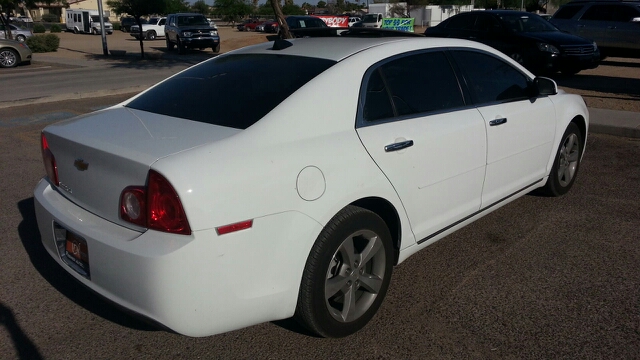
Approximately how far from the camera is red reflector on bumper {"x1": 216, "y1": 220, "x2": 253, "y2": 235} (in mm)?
2660

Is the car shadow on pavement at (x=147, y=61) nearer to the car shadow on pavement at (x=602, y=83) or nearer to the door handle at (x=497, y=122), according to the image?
the car shadow on pavement at (x=602, y=83)

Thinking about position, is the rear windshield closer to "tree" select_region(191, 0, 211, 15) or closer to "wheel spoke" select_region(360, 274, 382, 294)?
"wheel spoke" select_region(360, 274, 382, 294)

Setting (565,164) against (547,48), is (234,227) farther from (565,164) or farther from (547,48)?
(547,48)

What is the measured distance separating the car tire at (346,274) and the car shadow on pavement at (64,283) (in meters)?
0.83

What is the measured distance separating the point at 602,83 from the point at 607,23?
459 cm

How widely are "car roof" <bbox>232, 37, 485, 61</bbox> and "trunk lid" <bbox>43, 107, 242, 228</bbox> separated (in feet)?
3.13

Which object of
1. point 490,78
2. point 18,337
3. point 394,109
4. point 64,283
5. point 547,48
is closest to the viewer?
point 18,337

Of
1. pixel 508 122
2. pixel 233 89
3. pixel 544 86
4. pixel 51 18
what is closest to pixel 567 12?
pixel 544 86

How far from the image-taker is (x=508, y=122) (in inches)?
176

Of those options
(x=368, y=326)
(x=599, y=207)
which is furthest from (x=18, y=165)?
(x=599, y=207)

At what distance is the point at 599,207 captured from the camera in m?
5.51

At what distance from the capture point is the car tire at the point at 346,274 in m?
3.04

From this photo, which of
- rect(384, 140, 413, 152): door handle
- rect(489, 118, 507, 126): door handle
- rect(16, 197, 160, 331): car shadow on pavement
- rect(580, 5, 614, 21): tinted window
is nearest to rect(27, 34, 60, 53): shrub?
rect(580, 5, 614, 21): tinted window

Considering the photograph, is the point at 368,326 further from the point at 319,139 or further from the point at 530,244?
the point at 530,244
